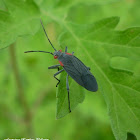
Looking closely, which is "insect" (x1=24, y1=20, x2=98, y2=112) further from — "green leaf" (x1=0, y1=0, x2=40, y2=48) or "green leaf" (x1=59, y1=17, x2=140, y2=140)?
"green leaf" (x1=0, y1=0, x2=40, y2=48)

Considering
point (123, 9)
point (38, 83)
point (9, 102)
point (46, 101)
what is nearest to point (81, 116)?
point (46, 101)

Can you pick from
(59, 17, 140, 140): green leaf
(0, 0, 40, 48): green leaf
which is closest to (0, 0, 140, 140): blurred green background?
(0, 0, 40, 48): green leaf

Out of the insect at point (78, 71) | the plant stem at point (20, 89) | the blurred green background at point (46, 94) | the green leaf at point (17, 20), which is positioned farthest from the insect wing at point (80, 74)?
the blurred green background at point (46, 94)

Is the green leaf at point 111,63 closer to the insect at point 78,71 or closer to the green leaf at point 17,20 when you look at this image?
the insect at point 78,71

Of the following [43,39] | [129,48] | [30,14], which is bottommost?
[129,48]

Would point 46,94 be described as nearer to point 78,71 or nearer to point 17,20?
point 78,71

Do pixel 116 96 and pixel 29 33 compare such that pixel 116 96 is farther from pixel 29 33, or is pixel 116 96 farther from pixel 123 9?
pixel 123 9

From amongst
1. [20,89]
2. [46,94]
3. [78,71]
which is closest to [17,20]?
[78,71]
